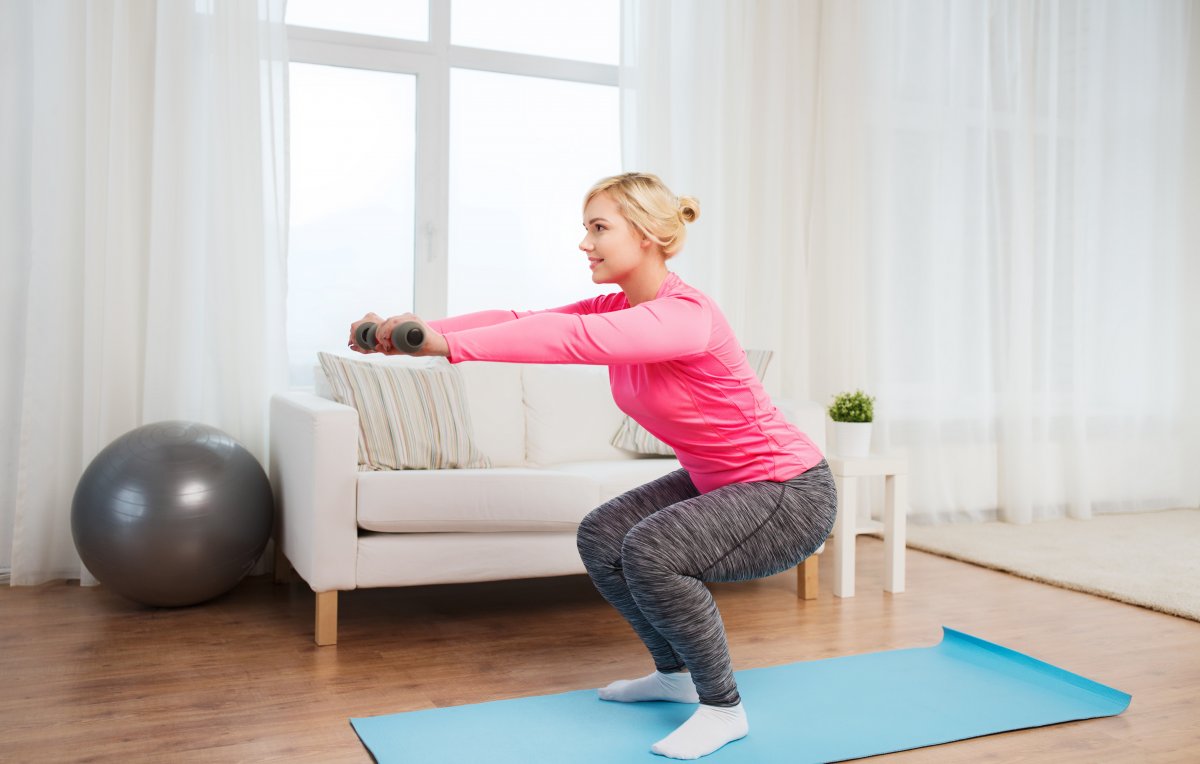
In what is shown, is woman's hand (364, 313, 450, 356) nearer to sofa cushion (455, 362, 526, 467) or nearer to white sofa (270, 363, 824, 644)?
white sofa (270, 363, 824, 644)

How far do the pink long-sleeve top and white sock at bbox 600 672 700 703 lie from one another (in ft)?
1.37

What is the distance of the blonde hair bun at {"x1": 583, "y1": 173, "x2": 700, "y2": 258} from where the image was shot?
2020 millimetres

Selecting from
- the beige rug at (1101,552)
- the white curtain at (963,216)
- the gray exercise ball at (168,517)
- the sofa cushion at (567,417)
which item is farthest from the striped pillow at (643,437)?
the gray exercise ball at (168,517)

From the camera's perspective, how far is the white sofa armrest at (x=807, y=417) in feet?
10.8

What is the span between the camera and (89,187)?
10.8 feet

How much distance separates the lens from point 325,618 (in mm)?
2645

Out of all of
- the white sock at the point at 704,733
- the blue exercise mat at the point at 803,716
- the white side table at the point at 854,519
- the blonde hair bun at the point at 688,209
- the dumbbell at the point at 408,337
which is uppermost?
the blonde hair bun at the point at 688,209

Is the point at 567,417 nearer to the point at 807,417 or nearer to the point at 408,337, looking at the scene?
the point at 807,417

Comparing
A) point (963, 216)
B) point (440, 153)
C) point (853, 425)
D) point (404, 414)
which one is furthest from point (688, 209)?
point (963, 216)

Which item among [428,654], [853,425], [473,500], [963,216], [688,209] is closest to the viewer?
[688,209]

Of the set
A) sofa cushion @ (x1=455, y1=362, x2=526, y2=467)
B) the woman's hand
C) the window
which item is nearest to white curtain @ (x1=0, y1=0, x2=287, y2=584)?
the window

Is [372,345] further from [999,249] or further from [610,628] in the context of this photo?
[999,249]

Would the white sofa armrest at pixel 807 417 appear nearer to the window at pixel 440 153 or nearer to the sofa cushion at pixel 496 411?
the sofa cushion at pixel 496 411

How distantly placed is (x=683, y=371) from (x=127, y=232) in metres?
2.26
